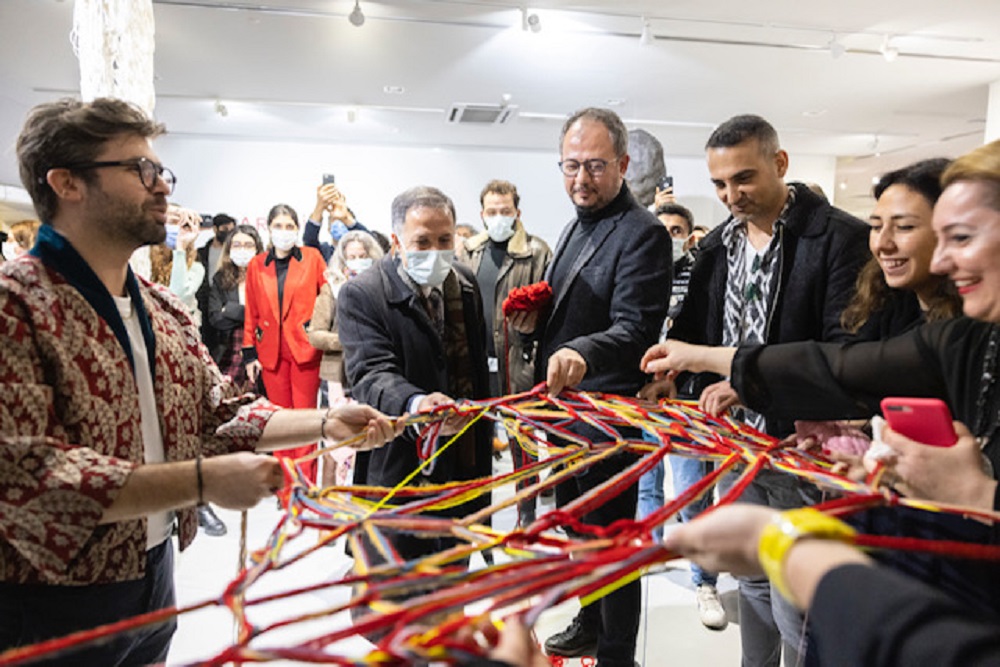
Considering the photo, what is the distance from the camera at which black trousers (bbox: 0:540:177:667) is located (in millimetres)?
1036

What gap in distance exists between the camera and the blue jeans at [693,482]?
257 centimetres

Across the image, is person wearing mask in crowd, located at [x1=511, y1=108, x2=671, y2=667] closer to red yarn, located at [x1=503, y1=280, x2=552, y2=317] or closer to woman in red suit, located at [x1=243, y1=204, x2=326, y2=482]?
red yarn, located at [x1=503, y1=280, x2=552, y2=317]

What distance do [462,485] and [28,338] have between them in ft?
2.31

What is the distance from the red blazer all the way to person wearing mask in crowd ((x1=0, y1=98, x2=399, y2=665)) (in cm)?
215

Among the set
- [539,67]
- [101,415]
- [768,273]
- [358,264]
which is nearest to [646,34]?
[539,67]

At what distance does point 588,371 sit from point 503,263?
1429mm

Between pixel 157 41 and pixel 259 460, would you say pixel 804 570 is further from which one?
pixel 157 41

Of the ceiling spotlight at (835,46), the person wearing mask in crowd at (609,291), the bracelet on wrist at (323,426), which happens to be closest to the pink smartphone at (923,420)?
the person wearing mask in crowd at (609,291)

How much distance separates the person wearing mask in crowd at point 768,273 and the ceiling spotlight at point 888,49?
12.1 feet

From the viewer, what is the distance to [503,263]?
3.09 metres

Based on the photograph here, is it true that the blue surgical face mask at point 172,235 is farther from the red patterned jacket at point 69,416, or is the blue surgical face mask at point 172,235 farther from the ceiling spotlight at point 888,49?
the ceiling spotlight at point 888,49

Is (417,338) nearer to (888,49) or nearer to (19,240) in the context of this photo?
(19,240)

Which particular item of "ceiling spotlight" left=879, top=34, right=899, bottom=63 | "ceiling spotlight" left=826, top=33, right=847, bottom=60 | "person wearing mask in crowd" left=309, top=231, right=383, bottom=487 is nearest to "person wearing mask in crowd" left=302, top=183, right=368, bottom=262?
"person wearing mask in crowd" left=309, top=231, right=383, bottom=487

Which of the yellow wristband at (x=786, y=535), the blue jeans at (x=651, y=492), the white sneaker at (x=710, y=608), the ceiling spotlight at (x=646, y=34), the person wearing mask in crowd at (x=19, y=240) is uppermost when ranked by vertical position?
the ceiling spotlight at (x=646, y=34)
